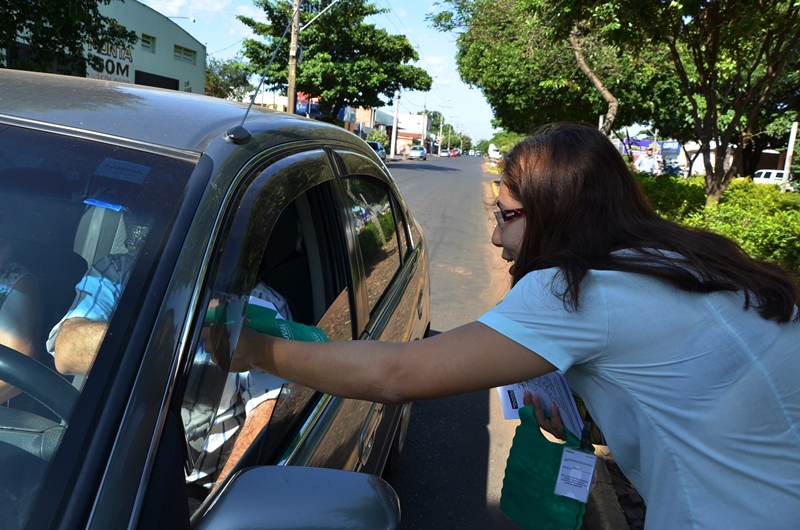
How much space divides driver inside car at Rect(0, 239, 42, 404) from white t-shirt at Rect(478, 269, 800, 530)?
90cm

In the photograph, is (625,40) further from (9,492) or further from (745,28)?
(9,492)

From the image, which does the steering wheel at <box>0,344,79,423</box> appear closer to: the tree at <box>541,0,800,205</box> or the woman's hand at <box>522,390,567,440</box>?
the woman's hand at <box>522,390,567,440</box>

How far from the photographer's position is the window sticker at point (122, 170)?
1.33 meters

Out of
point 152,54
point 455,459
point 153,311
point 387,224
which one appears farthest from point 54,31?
point 152,54

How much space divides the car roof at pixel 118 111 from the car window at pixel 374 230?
0.60 m

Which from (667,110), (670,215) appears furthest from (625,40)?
(667,110)

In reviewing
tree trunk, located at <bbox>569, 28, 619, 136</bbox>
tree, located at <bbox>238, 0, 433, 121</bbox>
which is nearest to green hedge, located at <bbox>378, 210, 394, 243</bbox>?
tree trunk, located at <bbox>569, 28, 619, 136</bbox>

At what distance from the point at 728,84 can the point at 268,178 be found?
33.9 ft

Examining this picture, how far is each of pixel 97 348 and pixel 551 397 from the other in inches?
47.9

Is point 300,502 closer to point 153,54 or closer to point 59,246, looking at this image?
point 59,246

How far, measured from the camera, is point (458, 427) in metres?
4.38

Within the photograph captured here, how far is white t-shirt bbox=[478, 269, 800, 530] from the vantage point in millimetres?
1263

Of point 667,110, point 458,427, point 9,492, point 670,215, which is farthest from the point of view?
point 667,110

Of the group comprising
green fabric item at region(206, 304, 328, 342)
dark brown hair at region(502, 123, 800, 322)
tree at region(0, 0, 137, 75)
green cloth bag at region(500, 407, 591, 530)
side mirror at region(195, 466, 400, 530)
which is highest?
tree at region(0, 0, 137, 75)
